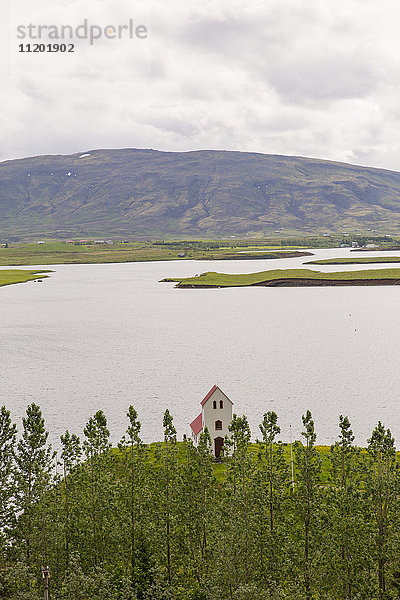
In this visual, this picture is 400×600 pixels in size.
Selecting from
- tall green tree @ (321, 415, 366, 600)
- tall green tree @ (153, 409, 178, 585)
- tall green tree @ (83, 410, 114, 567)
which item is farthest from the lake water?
tall green tree @ (321, 415, 366, 600)

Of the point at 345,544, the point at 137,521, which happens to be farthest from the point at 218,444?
the point at 345,544

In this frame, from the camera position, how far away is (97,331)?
412 feet

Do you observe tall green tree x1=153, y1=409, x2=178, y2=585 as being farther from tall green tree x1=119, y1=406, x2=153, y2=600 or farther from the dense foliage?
tall green tree x1=119, y1=406, x2=153, y2=600

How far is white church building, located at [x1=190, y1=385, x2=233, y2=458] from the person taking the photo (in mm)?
54625

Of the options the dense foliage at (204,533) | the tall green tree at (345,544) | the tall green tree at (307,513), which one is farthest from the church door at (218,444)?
the tall green tree at (345,544)

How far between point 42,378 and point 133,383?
14356mm

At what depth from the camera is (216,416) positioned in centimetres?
5494

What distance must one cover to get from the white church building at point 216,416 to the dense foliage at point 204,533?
12.8 meters

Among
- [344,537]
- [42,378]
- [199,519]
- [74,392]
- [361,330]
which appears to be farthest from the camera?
[361,330]

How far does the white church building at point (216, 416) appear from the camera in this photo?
54625 mm

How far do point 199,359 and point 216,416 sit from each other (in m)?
41.8

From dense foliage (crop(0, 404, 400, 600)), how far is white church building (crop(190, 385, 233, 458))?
12.8 m

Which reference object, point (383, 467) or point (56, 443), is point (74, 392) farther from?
point (383, 467)

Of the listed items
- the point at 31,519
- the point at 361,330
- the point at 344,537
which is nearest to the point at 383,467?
the point at 344,537
